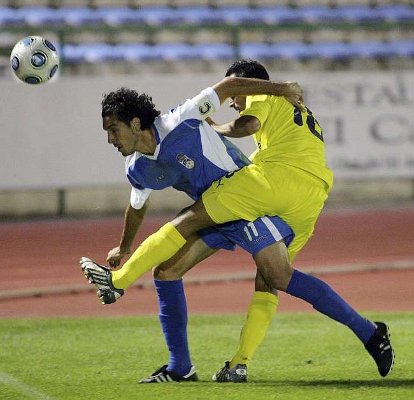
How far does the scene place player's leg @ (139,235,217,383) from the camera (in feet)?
22.0

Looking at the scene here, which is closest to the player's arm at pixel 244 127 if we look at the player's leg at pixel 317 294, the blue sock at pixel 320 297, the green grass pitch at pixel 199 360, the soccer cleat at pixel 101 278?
the player's leg at pixel 317 294

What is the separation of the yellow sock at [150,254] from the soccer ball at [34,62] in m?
1.82

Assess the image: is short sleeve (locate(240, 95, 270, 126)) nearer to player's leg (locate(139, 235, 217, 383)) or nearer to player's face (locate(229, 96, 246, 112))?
player's face (locate(229, 96, 246, 112))

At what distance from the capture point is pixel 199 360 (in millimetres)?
7527

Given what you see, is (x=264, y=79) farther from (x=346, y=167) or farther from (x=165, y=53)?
(x=165, y=53)

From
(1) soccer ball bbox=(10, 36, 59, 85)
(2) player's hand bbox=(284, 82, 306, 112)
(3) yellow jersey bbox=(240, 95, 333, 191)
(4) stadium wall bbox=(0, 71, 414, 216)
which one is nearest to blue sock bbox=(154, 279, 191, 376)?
(3) yellow jersey bbox=(240, 95, 333, 191)

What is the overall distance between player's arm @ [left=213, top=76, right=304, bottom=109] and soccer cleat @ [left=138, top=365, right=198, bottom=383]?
5.32 ft

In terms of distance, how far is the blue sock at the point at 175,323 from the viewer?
670 centimetres

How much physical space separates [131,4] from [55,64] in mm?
11766

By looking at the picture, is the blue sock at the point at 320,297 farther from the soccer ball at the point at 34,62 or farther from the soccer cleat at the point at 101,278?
the soccer ball at the point at 34,62

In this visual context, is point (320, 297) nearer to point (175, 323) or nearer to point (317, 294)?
point (317, 294)

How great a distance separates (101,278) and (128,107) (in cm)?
99

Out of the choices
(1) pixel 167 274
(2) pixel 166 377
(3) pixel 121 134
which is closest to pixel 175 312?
(1) pixel 167 274

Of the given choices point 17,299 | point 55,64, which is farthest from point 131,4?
point 55,64
